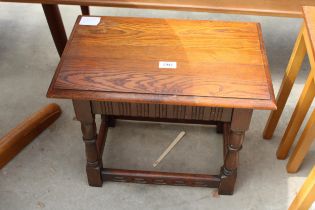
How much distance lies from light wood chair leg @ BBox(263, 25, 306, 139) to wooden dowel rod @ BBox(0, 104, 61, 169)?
99cm

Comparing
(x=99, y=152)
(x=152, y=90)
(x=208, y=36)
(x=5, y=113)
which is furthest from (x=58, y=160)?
(x=208, y=36)

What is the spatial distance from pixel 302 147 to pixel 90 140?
0.80 metres

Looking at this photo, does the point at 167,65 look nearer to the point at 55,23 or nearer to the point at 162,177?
Answer: the point at 162,177

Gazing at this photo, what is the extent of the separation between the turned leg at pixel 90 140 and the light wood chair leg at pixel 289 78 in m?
0.74

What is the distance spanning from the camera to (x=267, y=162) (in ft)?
Result: 4.92

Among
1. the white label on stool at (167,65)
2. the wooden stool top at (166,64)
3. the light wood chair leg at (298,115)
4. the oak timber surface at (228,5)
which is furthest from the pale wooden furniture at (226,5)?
the white label on stool at (167,65)

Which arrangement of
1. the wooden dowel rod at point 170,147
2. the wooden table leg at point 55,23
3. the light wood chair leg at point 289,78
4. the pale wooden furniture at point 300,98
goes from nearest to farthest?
1. the pale wooden furniture at point 300,98
2. the light wood chair leg at point 289,78
3. the wooden dowel rod at point 170,147
4. the wooden table leg at point 55,23

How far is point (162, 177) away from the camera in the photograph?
Result: 4.34ft

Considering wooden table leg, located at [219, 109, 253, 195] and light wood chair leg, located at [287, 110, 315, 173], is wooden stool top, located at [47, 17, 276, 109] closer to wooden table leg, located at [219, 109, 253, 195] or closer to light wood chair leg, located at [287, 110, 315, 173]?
wooden table leg, located at [219, 109, 253, 195]

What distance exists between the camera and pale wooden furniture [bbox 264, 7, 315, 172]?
1.11 meters

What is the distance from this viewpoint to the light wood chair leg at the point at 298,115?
124cm

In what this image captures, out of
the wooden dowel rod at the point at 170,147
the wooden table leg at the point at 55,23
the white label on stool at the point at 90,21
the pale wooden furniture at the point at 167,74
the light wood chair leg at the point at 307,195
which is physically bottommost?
the wooden dowel rod at the point at 170,147

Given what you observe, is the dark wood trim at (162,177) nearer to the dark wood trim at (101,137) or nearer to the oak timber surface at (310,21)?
the dark wood trim at (101,137)

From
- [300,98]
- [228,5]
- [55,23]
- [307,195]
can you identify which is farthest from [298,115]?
[55,23]
